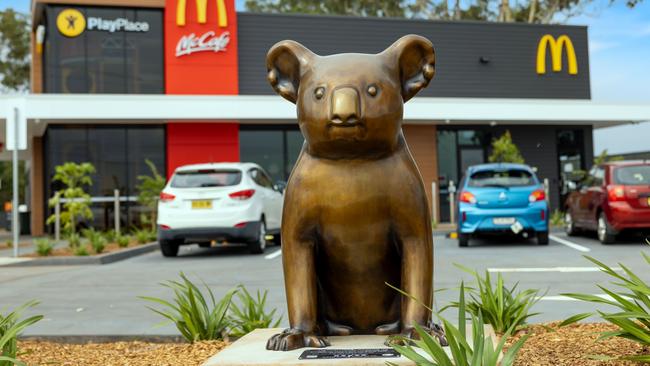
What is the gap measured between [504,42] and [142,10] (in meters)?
12.8

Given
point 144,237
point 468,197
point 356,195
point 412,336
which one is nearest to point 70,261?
point 144,237

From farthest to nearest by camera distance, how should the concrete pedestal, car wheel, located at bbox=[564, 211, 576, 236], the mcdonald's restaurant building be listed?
the mcdonald's restaurant building → car wheel, located at bbox=[564, 211, 576, 236] → the concrete pedestal

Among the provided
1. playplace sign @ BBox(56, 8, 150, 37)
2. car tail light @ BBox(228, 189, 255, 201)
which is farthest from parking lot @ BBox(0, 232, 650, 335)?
playplace sign @ BBox(56, 8, 150, 37)

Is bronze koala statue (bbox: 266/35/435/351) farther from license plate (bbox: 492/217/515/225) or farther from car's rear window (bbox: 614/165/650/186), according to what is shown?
car's rear window (bbox: 614/165/650/186)

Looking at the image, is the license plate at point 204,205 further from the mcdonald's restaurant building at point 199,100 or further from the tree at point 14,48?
the tree at point 14,48

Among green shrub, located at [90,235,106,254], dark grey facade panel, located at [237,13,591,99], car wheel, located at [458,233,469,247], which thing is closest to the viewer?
green shrub, located at [90,235,106,254]

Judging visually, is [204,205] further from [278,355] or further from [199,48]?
[199,48]

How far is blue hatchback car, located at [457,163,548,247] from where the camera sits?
11719 millimetres

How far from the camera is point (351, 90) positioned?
2.70 meters

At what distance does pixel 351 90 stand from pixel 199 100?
653 inches

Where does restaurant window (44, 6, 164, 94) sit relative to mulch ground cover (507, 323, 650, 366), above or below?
above

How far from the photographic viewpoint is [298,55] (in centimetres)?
305

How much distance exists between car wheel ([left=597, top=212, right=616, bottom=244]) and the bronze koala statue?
32.9ft

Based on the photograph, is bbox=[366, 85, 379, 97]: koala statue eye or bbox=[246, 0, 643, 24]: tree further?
bbox=[246, 0, 643, 24]: tree
